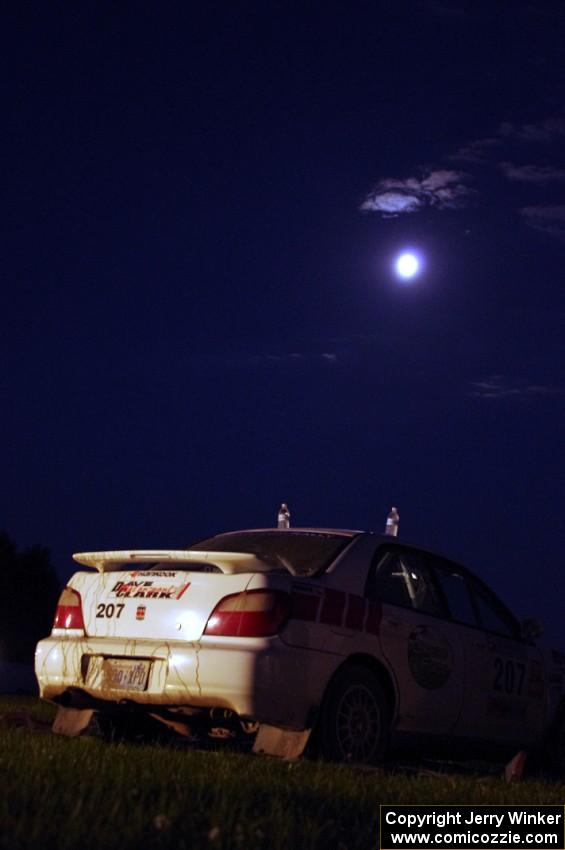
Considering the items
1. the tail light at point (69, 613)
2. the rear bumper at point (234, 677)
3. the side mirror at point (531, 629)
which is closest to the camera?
the rear bumper at point (234, 677)

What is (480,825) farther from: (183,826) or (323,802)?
(183,826)

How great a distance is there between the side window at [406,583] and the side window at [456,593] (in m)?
0.16

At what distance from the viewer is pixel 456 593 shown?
905 centimetres

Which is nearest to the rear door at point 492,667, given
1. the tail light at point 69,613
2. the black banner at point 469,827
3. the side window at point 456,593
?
the side window at point 456,593

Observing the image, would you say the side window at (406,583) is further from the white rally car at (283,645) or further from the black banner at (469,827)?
the black banner at (469,827)

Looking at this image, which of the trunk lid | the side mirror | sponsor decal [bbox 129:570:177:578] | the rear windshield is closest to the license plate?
the trunk lid

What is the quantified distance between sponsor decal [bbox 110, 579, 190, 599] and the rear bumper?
0.28 meters

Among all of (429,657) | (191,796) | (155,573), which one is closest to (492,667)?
(429,657)

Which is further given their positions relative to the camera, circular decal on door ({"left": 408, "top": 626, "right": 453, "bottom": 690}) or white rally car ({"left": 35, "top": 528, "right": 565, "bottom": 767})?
circular decal on door ({"left": 408, "top": 626, "right": 453, "bottom": 690})

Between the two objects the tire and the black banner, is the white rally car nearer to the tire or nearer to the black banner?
the tire

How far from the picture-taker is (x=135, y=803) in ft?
15.7

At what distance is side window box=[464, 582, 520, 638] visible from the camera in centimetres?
930

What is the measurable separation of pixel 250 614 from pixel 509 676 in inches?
118

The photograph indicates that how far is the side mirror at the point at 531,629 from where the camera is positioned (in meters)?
9.73
